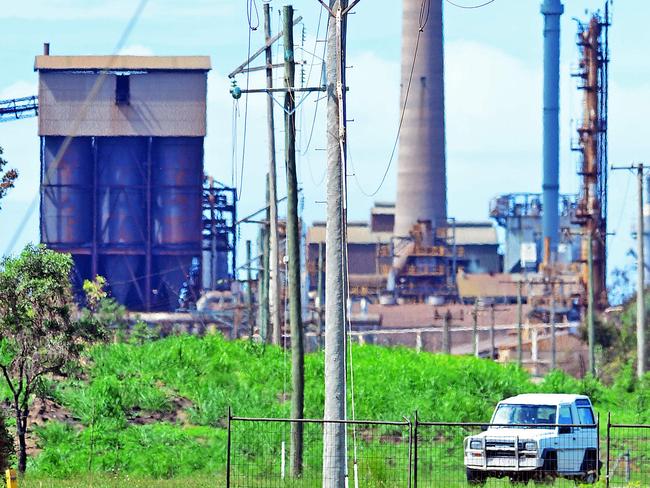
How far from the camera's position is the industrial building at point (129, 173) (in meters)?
85.1

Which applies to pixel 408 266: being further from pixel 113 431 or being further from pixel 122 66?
pixel 113 431

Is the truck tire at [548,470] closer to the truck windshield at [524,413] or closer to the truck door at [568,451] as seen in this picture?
the truck door at [568,451]

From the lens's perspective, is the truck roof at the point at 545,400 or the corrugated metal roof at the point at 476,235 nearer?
the truck roof at the point at 545,400

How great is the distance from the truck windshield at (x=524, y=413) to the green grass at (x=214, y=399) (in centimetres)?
247

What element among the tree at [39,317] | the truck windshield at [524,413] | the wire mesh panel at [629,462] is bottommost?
the wire mesh panel at [629,462]

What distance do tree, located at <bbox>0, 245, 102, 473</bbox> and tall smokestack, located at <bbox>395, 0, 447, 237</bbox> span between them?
74.6 metres

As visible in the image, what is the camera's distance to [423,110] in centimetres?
10212

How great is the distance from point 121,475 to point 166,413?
911 cm

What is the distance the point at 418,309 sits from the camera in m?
106

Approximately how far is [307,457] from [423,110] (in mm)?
73637

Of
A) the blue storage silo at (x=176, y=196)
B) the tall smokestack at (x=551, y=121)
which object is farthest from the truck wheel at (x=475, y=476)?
the tall smokestack at (x=551, y=121)

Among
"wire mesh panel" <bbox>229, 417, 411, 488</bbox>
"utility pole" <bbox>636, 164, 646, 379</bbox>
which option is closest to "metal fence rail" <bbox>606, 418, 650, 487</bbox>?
"wire mesh panel" <bbox>229, 417, 411, 488</bbox>

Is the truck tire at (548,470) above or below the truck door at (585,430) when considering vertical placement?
below

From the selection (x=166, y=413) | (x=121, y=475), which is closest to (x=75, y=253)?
(x=166, y=413)
